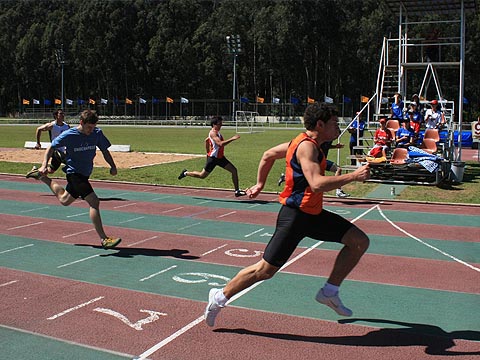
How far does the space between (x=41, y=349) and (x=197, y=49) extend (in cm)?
8744

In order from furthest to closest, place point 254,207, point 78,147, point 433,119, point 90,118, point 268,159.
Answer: point 433,119 < point 254,207 < point 78,147 < point 90,118 < point 268,159

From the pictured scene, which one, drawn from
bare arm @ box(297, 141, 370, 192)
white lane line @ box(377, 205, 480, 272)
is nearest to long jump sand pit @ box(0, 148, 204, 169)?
white lane line @ box(377, 205, 480, 272)

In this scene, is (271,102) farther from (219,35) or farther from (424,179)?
(424,179)

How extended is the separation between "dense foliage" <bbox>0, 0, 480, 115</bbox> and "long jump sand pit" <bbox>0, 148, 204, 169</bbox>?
184ft

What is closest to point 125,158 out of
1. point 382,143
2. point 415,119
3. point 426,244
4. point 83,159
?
point 382,143

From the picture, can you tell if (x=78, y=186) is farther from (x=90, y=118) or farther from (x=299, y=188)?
(x=299, y=188)

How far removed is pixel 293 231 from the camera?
5000 millimetres

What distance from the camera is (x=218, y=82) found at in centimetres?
9056

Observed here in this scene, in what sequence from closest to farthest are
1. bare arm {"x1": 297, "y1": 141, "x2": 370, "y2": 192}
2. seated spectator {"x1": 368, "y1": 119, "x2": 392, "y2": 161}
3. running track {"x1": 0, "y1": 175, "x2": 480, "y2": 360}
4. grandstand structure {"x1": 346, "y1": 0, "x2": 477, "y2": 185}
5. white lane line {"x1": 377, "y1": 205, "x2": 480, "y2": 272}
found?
1. bare arm {"x1": 297, "y1": 141, "x2": 370, "y2": 192}
2. running track {"x1": 0, "y1": 175, "x2": 480, "y2": 360}
3. white lane line {"x1": 377, "y1": 205, "x2": 480, "y2": 272}
4. grandstand structure {"x1": 346, "y1": 0, "x2": 477, "y2": 185}
5. seated spectator {"x1": 368, "y1": 119, "x2": 392, "y2": 161}

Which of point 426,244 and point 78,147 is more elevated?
point 78,147

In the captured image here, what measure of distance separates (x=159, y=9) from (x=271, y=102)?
24.2 meters

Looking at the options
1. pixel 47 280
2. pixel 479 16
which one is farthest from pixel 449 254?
pixel 479 16

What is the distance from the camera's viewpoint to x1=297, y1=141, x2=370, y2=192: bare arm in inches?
177

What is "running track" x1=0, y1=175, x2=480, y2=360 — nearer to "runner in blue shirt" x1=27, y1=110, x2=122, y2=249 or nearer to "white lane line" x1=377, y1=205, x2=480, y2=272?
"white lane line" x1=377, y1=205, x2=480, y2=272
